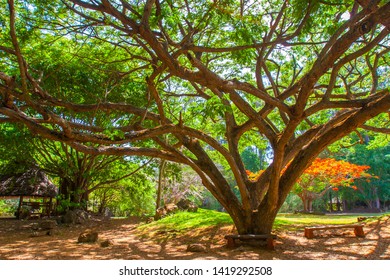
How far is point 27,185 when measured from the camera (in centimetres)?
1980

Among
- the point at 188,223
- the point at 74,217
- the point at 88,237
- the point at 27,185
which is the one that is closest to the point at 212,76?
the point at 88,237

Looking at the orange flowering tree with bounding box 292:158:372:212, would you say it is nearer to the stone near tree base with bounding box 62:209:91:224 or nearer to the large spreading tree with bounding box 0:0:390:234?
the large spreading tree with bounding box 0:0:390:234

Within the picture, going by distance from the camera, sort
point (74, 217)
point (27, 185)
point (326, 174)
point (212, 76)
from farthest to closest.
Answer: point (27, 185) → point (326, 174) → point (74, 217) → point (212, 76)

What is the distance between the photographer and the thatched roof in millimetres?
19219

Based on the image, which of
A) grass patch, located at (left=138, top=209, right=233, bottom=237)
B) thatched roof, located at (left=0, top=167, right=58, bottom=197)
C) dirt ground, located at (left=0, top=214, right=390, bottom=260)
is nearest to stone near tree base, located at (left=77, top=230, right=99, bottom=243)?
dirt ground, located at (left=0, top=214, right=390, bottom=260)

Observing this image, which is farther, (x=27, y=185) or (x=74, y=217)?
(x=27, y=185)

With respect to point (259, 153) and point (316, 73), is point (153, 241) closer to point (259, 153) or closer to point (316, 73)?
point (316, 73)

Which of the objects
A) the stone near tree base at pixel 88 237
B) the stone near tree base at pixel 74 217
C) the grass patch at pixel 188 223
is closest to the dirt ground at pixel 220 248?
the stone near tree base at pixel 88 237

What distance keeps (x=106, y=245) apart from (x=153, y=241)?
171cm

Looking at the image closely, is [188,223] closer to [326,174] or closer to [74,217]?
[74,217]

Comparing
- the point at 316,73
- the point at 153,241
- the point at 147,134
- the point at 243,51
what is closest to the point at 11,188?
the point at 153,241

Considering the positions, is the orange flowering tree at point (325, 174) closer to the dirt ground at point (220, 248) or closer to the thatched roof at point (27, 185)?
the dirt ground at point (220, 248)

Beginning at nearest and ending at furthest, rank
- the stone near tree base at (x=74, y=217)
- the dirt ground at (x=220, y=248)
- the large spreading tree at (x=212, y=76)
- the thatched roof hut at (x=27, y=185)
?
the large spreading tree at (x=212, y=76)
the dirt ground at (x=220, y=248)
the stone near tree base at (x=74, y=217)
the thatched roof hut at (x=27, y=185)

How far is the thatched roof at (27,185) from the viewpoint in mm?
19219
